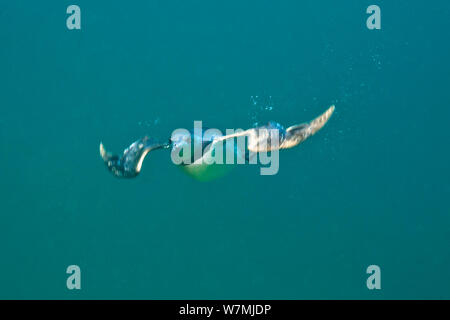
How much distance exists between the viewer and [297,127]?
11.5 ft

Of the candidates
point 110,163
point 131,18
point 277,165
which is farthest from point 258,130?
point 131,18

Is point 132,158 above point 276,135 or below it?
below

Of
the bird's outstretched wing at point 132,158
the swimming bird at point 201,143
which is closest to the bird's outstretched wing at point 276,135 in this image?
the swimming bird at point 201,143

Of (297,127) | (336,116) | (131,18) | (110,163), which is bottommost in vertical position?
(110,163)

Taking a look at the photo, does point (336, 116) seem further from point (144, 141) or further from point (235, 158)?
point (144, 141)

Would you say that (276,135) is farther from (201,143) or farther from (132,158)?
(132,158)

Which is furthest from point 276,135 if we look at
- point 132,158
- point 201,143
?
point 132,158

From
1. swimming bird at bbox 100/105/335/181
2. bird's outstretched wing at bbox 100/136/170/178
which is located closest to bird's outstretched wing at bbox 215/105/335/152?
swimming bird at bbox 100/105/335/181

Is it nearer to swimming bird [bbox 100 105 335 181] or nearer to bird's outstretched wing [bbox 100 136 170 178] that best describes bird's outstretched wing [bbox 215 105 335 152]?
swimming bird [bbox 100 105 335 181]

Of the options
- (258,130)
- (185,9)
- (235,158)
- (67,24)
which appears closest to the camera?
(258,130)

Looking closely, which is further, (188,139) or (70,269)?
(70,269)

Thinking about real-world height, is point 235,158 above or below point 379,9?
below

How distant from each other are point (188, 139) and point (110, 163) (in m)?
0.54

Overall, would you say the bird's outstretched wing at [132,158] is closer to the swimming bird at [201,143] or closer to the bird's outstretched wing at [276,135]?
the swimming bird at [201,143]
